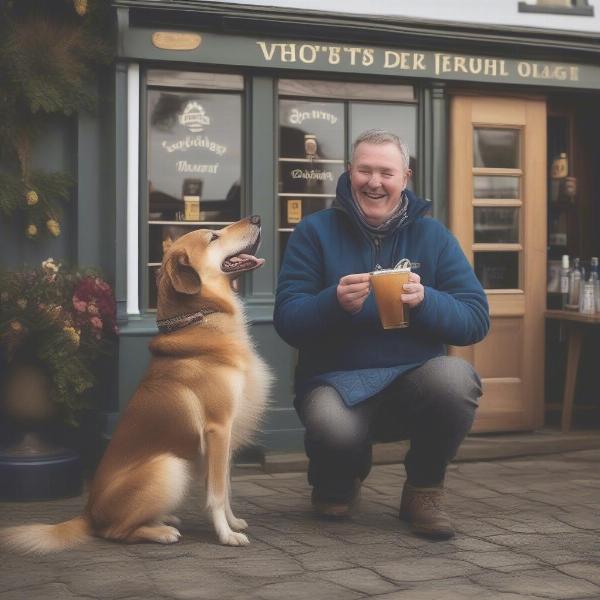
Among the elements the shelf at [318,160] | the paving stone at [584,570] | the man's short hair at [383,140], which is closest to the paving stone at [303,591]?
the paving stone at [584,570]

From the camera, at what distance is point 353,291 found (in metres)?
4.71

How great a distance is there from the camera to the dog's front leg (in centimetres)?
477

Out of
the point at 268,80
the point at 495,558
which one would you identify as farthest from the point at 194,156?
the point at 495,558

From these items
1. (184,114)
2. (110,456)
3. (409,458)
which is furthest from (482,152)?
(110,456)

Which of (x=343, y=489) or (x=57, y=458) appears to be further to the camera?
(x=57, y=458)

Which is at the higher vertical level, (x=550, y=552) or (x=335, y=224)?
(x=335, y=224)

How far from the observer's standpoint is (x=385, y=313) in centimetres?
462

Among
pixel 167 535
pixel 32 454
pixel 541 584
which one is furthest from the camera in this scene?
pixel 32 454

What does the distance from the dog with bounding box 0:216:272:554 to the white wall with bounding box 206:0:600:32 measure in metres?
3.04

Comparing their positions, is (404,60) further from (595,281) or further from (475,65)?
(595,281)

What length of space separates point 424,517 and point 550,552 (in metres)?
0.56

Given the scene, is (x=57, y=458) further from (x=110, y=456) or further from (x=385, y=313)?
(x=385, y=313)

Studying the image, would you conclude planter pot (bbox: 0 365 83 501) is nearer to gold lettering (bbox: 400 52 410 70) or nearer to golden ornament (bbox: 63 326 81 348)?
golden ornament (bbox: 63 326 81 348)

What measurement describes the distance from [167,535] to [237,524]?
1.22ft
